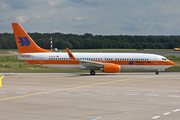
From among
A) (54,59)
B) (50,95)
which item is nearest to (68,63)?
(54,59)

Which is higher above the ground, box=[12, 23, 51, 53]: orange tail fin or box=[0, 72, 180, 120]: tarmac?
box=[12, 23, 51, 53]: orange tail fin

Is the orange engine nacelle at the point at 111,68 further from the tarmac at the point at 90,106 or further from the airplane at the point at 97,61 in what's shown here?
the tarmac at the point at 90,106

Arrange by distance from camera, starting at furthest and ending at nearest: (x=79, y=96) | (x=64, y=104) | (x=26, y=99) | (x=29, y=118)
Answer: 1. (x=79, y=96)
2. (x=26, y=99)
3. (x=64, y=104)
4. (x=29, y=118)

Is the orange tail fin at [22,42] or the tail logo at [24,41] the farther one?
the tail logo at [24,41]

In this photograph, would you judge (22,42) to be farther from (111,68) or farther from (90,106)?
(90,106)

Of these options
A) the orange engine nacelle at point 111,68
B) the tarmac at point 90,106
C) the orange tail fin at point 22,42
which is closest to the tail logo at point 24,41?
the orange tail fin at point 22,42

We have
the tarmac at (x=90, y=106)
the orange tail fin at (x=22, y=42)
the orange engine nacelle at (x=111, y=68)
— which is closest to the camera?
the tarmac at (x=90, y=106)

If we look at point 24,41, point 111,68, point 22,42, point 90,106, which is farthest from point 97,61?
point 90,106

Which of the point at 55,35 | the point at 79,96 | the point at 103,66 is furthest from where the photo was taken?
the point at 55,35

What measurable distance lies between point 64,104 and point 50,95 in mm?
4624

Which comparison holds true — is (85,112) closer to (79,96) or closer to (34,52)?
(79,96)

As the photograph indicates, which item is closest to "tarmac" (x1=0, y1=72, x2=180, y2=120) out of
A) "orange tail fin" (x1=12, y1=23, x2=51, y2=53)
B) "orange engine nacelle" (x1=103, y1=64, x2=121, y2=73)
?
"orange engine nacelle" (x1=103, y1=64, x2=121, y2=73)

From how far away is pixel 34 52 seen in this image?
156 feet

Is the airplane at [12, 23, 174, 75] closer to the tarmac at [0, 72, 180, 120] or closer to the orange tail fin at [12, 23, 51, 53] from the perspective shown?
the orange tail fin at [12, 23, 51, 53]
